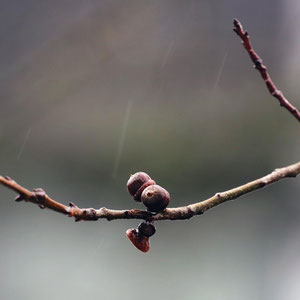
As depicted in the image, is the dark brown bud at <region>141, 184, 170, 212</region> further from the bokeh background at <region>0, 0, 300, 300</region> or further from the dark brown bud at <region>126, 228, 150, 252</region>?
the bokeh background at <region>0, 0, 300, 300</region>

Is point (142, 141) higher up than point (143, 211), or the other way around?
point (142, 141)

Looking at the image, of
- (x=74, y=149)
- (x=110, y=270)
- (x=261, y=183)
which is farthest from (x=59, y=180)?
(x=261, y=183)

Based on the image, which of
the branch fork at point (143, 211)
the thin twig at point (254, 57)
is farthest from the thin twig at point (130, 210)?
the thin twig at point (254, 57)

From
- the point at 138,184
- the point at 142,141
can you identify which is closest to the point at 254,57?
the point at 138,184

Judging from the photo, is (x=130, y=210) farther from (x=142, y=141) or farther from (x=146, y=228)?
(x=142, y=141)

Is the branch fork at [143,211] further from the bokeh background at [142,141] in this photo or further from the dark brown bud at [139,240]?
the bokeh background at [142,141]

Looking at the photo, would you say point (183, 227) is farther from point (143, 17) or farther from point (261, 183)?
point (261, 183)
